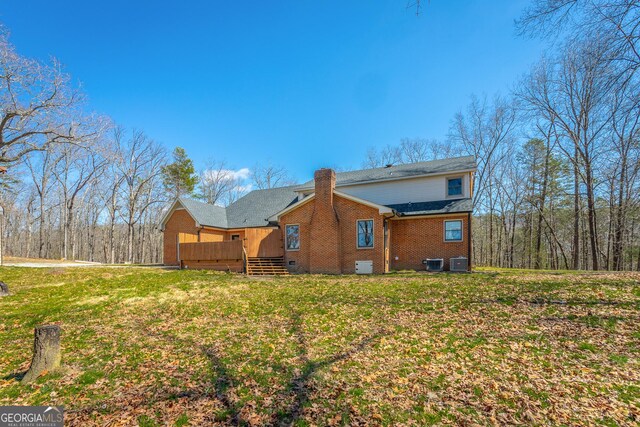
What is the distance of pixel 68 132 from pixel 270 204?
12.8 m

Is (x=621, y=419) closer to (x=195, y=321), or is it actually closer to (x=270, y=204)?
(x=195, y=321)

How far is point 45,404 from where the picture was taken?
398 cm

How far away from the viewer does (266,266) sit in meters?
16.9

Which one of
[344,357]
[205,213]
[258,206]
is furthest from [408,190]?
[205,213]

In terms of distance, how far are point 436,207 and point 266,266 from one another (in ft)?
32.6

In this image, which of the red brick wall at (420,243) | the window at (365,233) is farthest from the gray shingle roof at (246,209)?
the red brick wall at (420,243)

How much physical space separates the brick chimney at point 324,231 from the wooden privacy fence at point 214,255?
4.17m

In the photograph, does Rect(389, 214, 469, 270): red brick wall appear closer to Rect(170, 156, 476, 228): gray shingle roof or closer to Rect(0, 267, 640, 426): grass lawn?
Rect(170, 156, 476, 228): gray shingle roof

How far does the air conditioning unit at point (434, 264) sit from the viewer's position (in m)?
15.4

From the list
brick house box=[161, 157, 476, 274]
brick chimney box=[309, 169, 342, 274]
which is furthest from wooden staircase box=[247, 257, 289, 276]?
brick chimney box=[309, 169, 342, 274]

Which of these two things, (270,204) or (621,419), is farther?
(270,204)

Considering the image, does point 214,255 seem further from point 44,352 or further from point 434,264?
point 44,352

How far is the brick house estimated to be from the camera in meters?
15.6

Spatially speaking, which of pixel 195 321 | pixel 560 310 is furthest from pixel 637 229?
pixel 195 321
